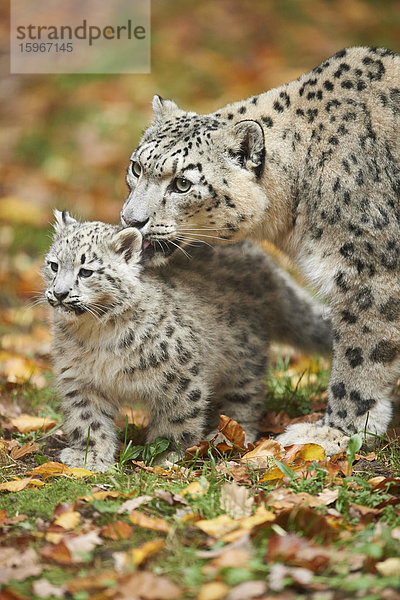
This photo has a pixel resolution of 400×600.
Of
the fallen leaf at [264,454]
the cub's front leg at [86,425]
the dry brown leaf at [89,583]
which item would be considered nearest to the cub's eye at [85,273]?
the cub's front leg at [86,425]

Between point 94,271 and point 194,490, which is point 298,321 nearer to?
point 94,271

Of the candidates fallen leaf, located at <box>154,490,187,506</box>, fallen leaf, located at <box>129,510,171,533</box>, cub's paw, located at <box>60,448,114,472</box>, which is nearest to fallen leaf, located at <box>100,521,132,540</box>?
fallen leaf, located at <box>129,510,171,533</box>

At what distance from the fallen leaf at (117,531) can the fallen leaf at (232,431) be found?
172 centimetres

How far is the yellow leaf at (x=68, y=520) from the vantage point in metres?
4.49

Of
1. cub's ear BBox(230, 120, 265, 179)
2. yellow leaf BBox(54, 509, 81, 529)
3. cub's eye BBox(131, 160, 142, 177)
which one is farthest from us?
cub's eye BBox(131, 160, 142, 177)

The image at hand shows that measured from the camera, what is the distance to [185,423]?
6031mm

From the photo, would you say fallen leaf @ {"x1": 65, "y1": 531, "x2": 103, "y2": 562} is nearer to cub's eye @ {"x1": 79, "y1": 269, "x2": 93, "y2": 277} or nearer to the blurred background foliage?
cub's eye @ {"x1": 79, "y1": 269, "x2": 93, "y2": 277}

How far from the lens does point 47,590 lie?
3.82m

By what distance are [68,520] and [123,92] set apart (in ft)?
44.2

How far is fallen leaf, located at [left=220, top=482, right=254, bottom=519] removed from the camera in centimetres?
463

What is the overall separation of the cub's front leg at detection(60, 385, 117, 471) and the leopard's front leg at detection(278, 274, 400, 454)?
1.40 m

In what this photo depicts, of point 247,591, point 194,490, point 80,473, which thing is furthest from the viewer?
point 80,473

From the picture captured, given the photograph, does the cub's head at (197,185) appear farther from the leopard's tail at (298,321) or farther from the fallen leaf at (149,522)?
the fallen leaf at (149,522)

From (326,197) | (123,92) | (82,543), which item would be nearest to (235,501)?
(82,543)
